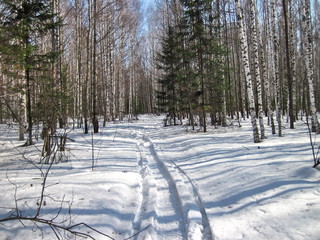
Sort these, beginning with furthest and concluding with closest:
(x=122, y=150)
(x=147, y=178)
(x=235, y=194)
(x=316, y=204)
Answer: (x=122, y=150) < (x=147, y=178) < (x=235, y=194) < (x=316, y=204)

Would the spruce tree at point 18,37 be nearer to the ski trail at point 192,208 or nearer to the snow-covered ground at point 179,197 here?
the snow-covered ground at point 179,197

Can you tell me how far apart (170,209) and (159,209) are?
0.19 meters

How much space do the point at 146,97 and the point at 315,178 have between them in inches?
1921

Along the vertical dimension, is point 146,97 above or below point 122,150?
above

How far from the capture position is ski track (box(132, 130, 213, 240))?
3102 mm

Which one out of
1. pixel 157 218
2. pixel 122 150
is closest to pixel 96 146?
pixel 122 150

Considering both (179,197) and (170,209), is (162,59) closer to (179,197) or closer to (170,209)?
(179,197)

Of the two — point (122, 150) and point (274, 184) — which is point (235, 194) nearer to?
point (274, 184)

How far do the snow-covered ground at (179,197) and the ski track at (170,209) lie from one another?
14 millimetres

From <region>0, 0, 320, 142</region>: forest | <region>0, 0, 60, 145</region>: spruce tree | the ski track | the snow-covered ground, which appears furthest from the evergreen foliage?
the ski track

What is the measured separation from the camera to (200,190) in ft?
15.0

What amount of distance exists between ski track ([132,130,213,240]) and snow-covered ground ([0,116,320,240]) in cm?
1

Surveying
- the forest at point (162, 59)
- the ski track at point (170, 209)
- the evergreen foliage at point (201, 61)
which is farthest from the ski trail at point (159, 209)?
the evergreen foliage at point (201, 61)

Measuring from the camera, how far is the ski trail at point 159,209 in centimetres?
313
